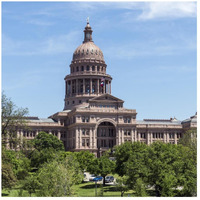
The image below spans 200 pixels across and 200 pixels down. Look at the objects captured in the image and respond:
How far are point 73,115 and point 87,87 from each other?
864 inches

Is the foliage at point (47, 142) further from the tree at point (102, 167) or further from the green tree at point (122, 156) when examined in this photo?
the green tree at point (122, 156)

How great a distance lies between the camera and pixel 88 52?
180500 mm

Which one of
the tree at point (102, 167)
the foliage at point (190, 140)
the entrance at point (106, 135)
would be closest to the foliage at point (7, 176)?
Answer: the tree at point (102, 167)

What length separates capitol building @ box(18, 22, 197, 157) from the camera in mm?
154625

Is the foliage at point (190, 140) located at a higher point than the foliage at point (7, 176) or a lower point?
higher

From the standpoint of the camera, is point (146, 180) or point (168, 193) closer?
point (168, 193)

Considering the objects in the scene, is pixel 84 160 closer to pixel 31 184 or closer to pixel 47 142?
pixel 47 142

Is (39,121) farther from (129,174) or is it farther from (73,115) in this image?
(129,174)

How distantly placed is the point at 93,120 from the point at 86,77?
87.2 ft

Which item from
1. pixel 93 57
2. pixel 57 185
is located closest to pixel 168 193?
pixel 57 185

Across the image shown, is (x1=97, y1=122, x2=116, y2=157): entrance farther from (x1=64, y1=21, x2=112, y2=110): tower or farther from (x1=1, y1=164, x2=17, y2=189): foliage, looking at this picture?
(x1=1, y1=164, x2=17, y2=189): foliage

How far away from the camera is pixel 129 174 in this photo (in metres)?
69.8

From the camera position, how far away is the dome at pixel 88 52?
18012cm

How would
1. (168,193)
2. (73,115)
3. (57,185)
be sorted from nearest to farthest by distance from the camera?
(57,185)
(168,193)
(73,115)
